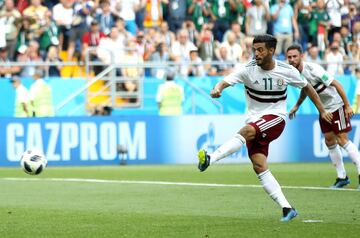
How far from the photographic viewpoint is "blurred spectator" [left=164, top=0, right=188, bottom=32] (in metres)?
29.7

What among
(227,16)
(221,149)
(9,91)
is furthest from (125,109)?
(221,149)

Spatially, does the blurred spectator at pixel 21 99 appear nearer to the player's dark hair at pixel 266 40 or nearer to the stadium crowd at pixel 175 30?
the stadium crowd at pixel 175 30

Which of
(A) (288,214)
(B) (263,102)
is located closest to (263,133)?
(B) (263,102)

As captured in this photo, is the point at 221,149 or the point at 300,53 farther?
the point at 300,53

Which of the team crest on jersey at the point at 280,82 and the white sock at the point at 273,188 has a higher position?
the team crest on jersey at the point at 280,82

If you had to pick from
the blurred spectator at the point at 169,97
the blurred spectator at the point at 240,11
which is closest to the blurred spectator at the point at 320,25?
the blurred spectator at the point at 240,11

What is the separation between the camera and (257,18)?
29828 mm

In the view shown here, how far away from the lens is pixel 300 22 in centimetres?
3155

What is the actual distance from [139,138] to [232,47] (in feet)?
17.5

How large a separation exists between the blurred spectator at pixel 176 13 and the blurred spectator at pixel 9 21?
4783mm

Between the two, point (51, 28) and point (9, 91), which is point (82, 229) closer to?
point (9, 91)

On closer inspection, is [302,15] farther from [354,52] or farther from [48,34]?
[48,34]

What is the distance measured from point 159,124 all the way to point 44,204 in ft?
36.4

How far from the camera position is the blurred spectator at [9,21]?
26.8 meters
